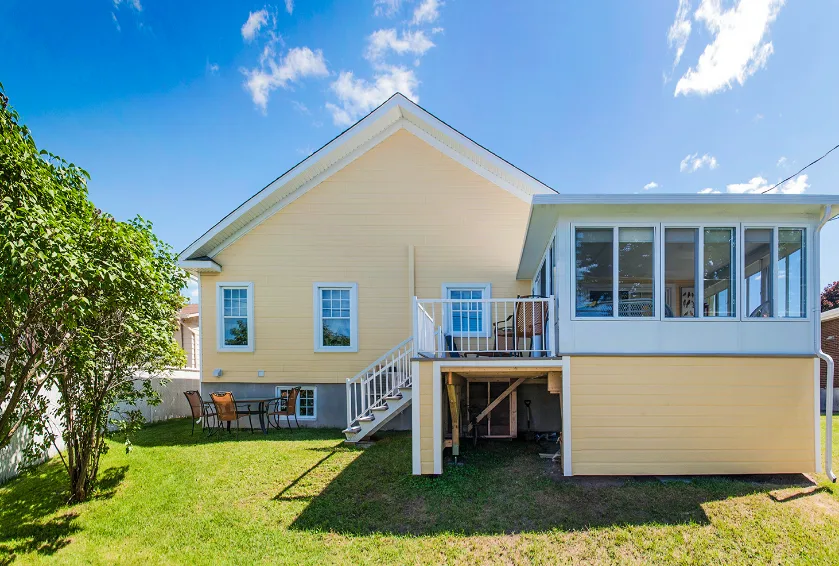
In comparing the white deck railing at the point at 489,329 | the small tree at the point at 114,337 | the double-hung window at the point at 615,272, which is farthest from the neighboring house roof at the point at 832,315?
the small tree at the point at 114,337

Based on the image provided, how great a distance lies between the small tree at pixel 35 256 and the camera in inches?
121

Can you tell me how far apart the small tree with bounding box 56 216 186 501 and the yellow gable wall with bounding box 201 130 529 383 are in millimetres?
3780

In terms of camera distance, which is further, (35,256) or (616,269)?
(616,269)

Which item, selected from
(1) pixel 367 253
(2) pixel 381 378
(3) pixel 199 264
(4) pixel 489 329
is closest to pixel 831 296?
(4) pixel 489 329

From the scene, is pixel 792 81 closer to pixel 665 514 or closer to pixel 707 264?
pixel 707 264

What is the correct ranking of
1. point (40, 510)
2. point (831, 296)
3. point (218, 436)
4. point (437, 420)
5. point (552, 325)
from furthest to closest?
point (831, 296)
point (218, 436)
point (552, 325)
point (437, 420)
point (40, 510)

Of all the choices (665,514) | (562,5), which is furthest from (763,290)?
(562,5)

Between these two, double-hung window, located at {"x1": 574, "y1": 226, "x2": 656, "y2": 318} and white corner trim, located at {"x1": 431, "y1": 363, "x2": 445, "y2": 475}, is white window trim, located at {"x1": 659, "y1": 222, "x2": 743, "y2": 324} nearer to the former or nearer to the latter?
double-hung window, located at {"x1": 574, "y1": 226, "x2": 656, "y2": 318}

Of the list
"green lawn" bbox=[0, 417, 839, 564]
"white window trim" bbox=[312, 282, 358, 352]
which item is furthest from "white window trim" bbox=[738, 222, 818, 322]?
"white window trim" bbox=[312, 282, 358, 352]

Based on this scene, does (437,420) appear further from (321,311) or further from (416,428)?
(321,311)

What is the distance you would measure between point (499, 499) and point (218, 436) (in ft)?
20.8

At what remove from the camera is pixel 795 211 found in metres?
5.52

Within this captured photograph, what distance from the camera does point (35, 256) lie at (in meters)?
3.09

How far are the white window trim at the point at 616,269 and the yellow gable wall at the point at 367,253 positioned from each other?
12.7 ft
